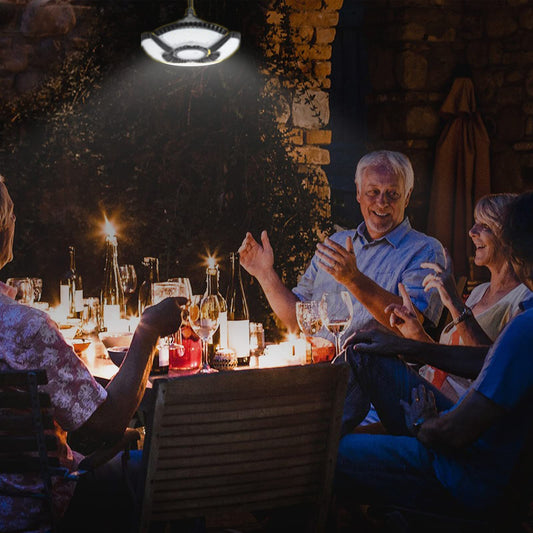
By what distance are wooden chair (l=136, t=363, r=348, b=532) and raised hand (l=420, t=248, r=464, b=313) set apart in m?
1.23

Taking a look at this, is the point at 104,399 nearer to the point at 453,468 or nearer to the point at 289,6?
the point at 453,468

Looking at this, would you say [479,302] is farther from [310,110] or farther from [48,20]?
[48,20]

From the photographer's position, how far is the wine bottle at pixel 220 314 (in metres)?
2.50

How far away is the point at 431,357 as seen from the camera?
2.11 m

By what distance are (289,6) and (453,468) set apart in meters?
3.40

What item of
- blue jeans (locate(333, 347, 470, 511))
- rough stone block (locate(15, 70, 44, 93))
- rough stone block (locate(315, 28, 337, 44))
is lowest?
blue jeans (locate(333, 347, 470, 511))

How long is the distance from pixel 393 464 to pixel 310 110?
9.91ft

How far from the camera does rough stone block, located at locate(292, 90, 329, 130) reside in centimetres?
441

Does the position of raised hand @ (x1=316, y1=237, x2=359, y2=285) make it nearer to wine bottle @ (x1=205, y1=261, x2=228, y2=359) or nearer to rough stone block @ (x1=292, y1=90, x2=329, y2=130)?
wine bottle @ (x1=205, y1=261, x2=228, y2=359)

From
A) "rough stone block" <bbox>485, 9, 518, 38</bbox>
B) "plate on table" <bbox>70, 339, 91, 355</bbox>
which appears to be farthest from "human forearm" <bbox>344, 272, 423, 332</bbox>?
"rough stone block" <bbox>485, 9, 518, 38</bbox>

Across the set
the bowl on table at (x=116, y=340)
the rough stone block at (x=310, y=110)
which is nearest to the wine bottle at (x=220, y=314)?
the bowl on table at (x=116, y=340)

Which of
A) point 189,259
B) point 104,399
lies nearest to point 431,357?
point 104,399

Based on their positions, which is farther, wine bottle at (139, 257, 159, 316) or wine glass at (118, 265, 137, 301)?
wine glass at (118, 265, 137, 301)

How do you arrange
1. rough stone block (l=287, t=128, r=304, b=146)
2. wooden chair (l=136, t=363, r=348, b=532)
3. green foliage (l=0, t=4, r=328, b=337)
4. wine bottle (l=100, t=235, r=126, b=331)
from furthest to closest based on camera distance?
rough stone block (l=287, t=128, r=304, b=146) < green foliage (l=0, t=4, r=328, b=337) < wine bottle (l=100, t=235, r=126, b=331) < wooden chair (l=136, t=363, r=348, b=532)
